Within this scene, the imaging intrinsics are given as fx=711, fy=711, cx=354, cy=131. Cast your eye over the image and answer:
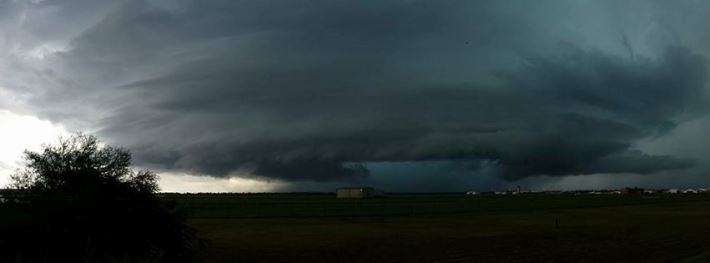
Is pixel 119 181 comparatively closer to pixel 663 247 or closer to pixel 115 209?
pixel 115 209

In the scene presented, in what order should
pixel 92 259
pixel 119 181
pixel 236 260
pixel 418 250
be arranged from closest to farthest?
pixel 92 259, pixel 119 181, pixel 236 260, pixel 418 250

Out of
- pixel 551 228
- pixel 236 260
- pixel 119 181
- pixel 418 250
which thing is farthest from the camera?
pixel 551 228

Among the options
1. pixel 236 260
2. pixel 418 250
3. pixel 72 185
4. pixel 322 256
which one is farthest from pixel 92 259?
pixel 418 250

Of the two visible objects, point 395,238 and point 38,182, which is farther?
point 395,238

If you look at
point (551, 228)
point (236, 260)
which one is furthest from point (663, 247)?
point (236, 260)

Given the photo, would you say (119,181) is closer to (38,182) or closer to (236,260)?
(38,182)

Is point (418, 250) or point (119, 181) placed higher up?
point (119, 181)
